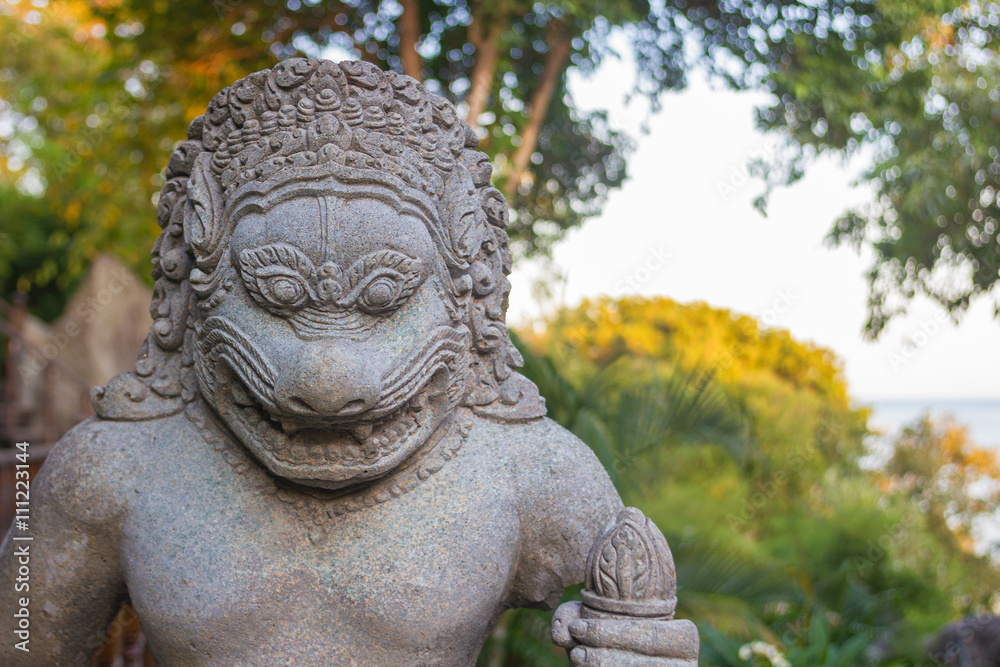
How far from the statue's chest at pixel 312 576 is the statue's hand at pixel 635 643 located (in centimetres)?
26

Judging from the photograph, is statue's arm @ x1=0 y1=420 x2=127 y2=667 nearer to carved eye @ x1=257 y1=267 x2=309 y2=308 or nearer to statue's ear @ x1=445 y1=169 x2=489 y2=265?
carved eye @ x1=257 y1=267 x2=309 y2=308

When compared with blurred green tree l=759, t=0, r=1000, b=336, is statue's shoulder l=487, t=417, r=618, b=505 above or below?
below

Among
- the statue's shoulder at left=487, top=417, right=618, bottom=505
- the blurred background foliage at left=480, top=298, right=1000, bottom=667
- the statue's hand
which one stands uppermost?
the blurred background foliage at left=480, top=298, right=1000, bottom=667

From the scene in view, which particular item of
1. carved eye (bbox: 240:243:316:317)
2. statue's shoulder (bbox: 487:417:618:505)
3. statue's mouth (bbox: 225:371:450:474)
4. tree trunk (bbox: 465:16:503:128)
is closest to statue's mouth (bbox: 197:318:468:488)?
statue's mouth (bbox: 225:371:450:474)

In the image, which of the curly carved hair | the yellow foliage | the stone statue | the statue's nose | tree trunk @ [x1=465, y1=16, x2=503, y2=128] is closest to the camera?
the statue's nose

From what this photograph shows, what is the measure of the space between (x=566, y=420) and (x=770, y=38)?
3.35m

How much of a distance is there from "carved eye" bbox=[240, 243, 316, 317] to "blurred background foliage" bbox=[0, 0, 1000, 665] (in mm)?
2058

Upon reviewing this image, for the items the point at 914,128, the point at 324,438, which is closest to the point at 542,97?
the point at 914,128

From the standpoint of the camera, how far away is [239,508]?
5.63 ft

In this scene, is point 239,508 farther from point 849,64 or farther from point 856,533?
point 856,533

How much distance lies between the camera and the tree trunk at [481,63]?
509cm

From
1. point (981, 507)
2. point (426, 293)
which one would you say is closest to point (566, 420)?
point (426, 293)

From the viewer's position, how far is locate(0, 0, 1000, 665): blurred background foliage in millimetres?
3953

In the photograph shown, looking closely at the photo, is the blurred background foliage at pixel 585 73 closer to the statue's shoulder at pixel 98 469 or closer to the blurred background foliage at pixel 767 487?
the blurred background foliage at pixel 767 487
